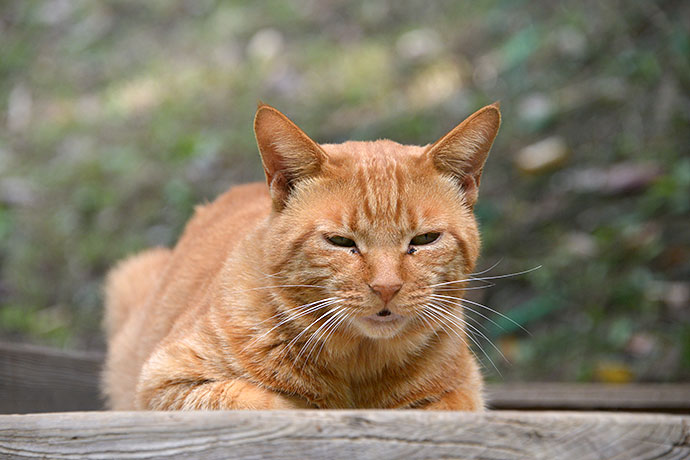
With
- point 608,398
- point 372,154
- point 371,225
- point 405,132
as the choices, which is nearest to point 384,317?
point 371,225

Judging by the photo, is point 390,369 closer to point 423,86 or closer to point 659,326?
point 659,326

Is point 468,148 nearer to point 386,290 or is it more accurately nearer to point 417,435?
point 386,290

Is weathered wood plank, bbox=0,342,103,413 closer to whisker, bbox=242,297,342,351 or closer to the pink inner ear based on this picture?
whisker, bbox=242,297,342,351

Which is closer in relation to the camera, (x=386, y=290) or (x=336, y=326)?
(x=386, y=290)

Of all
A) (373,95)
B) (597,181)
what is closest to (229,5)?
(373,95)

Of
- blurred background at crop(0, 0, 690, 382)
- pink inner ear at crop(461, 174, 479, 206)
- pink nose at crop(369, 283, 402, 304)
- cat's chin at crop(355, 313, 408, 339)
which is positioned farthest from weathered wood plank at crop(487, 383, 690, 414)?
pink nose at crop(369, 283, 402, 304)

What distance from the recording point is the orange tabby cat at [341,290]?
2.07 metres

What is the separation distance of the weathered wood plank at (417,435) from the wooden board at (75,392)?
67.2 inches

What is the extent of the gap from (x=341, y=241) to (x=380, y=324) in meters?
0.25

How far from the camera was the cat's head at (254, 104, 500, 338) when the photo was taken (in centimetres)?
205

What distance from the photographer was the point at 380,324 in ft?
6.80

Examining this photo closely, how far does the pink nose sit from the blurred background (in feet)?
8.36

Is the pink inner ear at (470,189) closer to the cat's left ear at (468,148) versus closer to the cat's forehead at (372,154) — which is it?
the cat's left ear at (468,148)

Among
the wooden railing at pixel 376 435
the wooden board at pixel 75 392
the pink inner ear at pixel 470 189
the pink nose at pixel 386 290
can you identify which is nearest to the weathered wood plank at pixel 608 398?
the wooden board at pixel 75 392
